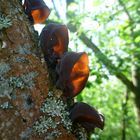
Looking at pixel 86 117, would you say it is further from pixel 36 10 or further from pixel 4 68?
pixel 36 10

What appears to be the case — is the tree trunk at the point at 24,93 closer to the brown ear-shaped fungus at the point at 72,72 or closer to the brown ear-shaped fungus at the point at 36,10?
the brown ear-shaped fungus at the point at 72,72

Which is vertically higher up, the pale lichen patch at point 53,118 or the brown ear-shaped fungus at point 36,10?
the brown ear-shaped fungus at point 36,10

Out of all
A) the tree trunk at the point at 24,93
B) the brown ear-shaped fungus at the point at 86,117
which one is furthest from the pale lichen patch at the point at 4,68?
the brown ear-shaped fungus at the point at 86,117

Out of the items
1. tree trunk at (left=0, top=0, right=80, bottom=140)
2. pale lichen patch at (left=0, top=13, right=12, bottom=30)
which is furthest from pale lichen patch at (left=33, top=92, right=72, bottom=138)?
pale lichen patch at (left=0, top=13, right=12, bottom=30)

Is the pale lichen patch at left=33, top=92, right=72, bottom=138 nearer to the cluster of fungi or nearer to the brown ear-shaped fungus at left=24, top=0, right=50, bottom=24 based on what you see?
the cluster of fungi

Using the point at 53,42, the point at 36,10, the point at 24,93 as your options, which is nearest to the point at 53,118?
the point at 24,93

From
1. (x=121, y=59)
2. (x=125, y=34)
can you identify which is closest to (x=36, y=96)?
(x=121, y=59)
